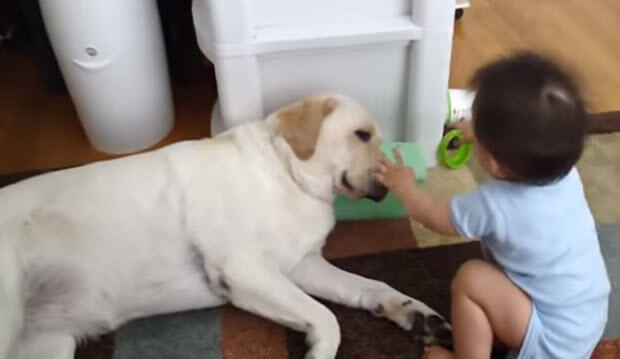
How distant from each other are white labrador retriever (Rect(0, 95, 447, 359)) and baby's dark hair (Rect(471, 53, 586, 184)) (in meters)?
0.35

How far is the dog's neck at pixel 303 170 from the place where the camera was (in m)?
1.31

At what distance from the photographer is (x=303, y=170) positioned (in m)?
1.31

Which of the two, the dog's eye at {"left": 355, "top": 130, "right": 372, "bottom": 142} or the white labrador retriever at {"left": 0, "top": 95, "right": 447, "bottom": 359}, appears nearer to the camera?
the white labrador retriever at {"left": 0, "top": 95, "right": 447, "bottom": 359}

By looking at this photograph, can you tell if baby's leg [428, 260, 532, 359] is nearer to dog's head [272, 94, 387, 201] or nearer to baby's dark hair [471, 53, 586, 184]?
baby's dark hair [471, 53, 586, 184]

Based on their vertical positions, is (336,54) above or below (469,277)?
above

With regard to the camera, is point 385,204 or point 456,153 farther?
point 456,153

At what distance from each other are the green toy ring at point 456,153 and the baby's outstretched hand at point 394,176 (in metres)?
0.36

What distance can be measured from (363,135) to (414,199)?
0.56 ft

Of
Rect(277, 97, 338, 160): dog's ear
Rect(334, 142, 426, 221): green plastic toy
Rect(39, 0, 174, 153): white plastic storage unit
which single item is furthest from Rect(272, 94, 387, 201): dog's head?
Rect(39, 0, 174, 153): white plastic storage unit

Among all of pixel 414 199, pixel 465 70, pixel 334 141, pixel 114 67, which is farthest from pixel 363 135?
pixel 465 70

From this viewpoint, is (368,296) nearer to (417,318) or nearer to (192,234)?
(417,318)

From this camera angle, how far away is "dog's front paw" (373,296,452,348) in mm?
1259

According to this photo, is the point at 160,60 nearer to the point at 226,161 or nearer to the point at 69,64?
the point at 69,64

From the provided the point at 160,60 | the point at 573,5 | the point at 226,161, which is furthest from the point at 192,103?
the point at 573,5
